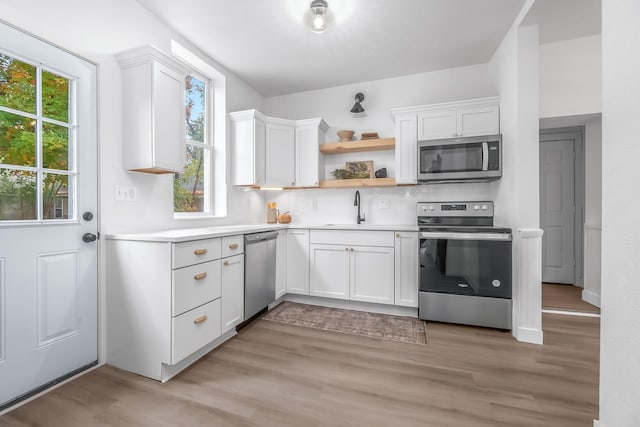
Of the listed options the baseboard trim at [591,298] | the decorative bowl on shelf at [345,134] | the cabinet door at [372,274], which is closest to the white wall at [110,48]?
the cabinet door at [372,274]

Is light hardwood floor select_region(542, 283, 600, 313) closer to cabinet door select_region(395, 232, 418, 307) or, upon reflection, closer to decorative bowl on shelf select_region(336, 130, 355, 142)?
cabinet door select_region(395, 232, 418, 307)

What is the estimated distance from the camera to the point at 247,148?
3.31 meters

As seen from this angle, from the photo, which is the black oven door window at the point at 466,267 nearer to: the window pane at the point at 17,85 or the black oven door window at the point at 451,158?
the black oven door window at the point at 451,158

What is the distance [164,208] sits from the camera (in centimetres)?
246

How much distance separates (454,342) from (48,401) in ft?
9.13

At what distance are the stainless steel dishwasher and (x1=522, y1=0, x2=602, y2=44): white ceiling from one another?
9.86 ft

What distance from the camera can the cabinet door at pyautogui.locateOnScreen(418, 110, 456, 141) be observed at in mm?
2967

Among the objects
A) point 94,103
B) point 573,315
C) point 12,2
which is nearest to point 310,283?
point 94,103

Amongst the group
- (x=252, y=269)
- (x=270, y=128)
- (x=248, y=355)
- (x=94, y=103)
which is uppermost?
(x=270, y=128)

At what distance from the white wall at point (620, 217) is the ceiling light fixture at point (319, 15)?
66.4 inches

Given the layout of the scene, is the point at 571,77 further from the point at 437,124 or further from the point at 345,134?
the point at 345,134

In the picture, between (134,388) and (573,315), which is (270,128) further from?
(573,315)

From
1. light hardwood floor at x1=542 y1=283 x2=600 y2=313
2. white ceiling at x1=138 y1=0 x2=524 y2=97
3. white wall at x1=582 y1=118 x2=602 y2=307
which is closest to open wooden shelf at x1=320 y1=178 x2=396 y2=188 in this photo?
white ceiling at x1=138 y1=0 x2=524 y2=97

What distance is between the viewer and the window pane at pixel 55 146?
5.54 feet
